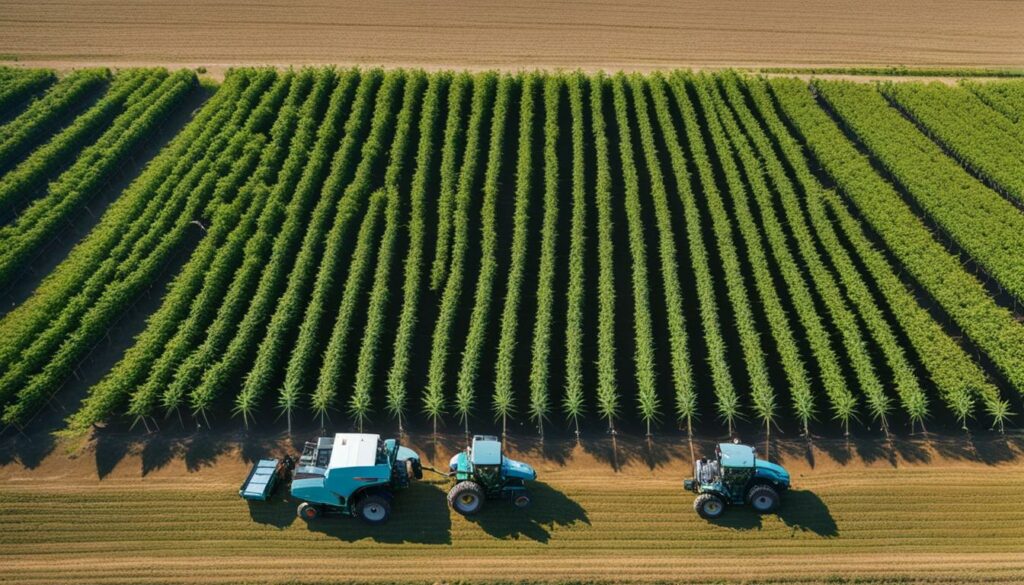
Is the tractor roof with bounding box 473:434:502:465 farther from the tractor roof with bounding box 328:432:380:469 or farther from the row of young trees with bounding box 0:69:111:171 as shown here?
the row of young trees with bounding box 0:69:111:171

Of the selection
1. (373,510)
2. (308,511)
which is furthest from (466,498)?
(308,511)

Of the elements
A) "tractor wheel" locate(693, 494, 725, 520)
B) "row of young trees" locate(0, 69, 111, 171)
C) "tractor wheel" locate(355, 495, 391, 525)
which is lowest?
"tractor wheel" locate(355, 495, 391, 525)

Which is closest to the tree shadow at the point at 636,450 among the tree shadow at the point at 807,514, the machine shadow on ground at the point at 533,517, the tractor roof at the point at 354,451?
the machine shadow on ground at the point at 533,517

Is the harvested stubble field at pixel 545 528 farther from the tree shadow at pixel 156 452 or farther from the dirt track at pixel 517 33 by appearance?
the dirt track at pixel 517 33

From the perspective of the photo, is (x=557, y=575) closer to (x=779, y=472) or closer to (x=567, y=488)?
(x=567, y=488)

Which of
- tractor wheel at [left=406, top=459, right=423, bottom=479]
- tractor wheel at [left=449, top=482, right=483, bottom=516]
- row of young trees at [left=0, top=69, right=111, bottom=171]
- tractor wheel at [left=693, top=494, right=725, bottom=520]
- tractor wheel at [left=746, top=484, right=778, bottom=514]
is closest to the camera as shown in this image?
tractor wheel at [left=449, top=482, right=483, bottom=516]

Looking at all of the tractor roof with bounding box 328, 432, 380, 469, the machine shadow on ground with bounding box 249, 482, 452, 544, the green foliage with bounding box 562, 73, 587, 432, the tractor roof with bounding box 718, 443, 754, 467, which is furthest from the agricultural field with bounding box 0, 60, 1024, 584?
the tractor roof with bounding box 328, 432, 380, 469
